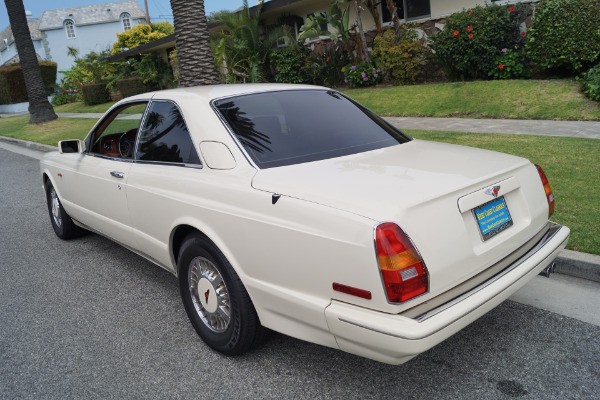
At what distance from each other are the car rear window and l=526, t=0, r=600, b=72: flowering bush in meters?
8.71

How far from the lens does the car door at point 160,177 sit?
333cm

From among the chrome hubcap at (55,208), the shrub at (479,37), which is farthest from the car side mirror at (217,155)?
the shrub at (479,37)

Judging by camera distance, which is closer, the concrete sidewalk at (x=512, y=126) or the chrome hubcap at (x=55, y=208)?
the chrome hubcap at (x=55, y=208)

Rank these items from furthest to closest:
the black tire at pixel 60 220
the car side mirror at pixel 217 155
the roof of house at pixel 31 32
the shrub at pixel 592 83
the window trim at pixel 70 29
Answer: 1. the window trim at pixel 70 29
2. the roof of house at pixel 31 32
3. the shrub at pixel 592 83
4. the black tire at pixel 60 220
5. the car side mirror at pixel 217 155

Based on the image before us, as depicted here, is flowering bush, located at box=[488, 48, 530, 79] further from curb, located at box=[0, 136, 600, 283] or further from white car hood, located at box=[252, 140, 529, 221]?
white car hood, located at box=[252, 140, 529, 221]

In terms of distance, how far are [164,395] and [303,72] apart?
16.5 m

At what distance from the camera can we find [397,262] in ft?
7.43

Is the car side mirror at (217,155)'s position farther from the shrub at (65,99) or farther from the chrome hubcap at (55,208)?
the shrub at (65,99)

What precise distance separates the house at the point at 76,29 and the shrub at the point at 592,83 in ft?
176

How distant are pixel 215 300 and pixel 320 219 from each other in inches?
41.6

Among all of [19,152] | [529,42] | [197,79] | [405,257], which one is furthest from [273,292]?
[19,152]

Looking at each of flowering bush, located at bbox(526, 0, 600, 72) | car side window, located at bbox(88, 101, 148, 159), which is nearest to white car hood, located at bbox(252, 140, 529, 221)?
car side window, located at bbox(88, 101, 148, 159)

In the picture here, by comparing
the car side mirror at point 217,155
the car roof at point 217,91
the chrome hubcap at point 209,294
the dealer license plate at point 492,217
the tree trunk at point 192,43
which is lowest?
the chrome hubcap at point 209,294

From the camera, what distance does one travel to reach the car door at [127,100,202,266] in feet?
10.9
